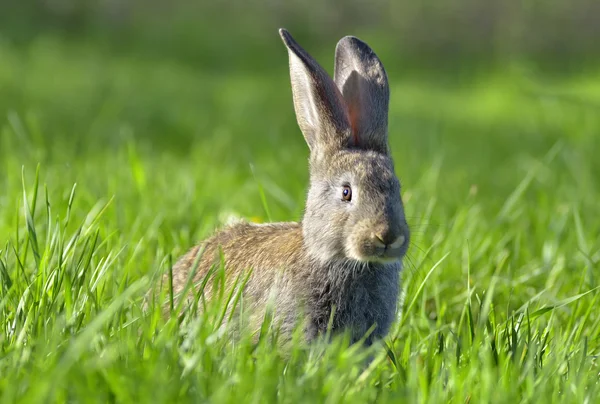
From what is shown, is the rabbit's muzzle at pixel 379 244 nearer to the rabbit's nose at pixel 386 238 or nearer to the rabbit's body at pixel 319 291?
A: the rabbit's nose at pixel 386 238

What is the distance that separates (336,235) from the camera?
3646mm

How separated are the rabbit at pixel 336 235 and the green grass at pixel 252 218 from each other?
22 cm

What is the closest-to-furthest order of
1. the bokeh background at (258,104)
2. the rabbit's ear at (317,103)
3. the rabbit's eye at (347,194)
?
the rabbit's eye at (347,194), the rabbit's ear at (317,103), the bokeh background at (258,104)

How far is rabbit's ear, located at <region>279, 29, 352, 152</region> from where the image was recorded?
12.7 ft

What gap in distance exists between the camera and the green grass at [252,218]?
8.60ft

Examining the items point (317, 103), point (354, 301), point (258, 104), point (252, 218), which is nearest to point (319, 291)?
point (354, 301)

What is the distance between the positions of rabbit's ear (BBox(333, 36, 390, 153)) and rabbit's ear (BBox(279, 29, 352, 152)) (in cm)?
7

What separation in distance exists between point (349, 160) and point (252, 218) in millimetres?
1751

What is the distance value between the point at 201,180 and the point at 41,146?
A: 1219mm

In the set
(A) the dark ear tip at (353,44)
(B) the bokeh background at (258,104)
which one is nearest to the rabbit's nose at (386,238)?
(B) the bokeh background at (258,104)

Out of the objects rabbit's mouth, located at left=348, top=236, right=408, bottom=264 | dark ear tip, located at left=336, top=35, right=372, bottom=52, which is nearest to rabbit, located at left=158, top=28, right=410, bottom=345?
rabbit's mouth, located at left=348, top=236, right=408, bottom=264

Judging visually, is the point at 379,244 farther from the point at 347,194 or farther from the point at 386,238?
the point at 347,194

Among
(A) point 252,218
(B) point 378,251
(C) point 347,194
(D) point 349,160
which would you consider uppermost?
(D) point 349,160

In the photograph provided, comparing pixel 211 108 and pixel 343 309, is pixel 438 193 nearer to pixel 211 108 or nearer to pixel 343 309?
pixel 343 309
